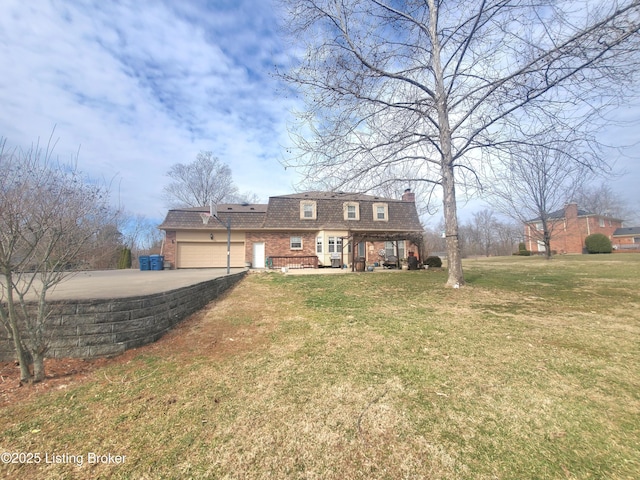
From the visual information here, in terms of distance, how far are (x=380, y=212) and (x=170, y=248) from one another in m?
15.0

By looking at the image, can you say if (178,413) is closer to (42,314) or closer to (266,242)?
(42,314)

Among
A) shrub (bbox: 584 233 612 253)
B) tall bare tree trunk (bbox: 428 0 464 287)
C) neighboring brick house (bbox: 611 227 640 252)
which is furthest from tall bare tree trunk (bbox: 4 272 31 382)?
neighboring brick house (bbox: 611 227 640 252)

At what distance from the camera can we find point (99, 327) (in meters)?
3.88

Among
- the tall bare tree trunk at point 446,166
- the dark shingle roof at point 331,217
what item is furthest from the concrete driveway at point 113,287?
the dark shingle roof at point 331,217

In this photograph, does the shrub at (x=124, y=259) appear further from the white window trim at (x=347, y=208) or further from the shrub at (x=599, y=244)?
the shrub at (x=599, y=244)

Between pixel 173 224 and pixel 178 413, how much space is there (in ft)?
55.3

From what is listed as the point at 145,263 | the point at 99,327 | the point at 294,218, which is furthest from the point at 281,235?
the point at 99,327

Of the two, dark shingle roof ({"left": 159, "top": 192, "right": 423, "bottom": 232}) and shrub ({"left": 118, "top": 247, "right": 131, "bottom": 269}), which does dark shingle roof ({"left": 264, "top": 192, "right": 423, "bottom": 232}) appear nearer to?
dark shingle roof ({"left": 159, "top": 192, "right": 423, "bottom": 232})

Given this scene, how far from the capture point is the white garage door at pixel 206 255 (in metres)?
17.2

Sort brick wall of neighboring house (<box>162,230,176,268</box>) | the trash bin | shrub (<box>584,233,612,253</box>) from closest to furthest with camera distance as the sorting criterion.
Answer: the trash bin → brick wall of neighboring house (<box>162,230,176,268</box>) → shrub (<box>584,233,612,253</box>)

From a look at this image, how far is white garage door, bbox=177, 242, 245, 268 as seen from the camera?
56.4 feet

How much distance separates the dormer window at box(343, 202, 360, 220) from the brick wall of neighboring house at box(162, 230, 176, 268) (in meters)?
12.0

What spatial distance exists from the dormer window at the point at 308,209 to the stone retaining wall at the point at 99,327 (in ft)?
45.9

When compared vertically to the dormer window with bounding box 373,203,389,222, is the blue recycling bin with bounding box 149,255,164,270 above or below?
below
